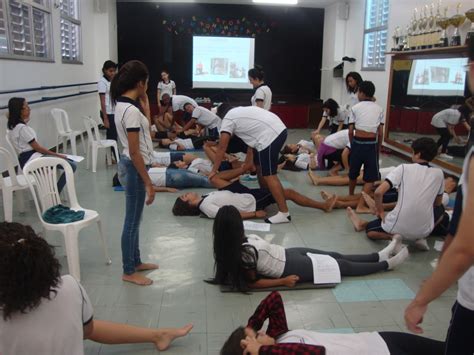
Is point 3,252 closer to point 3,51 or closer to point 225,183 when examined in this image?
point 225,183

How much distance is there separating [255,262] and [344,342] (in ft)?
3.37

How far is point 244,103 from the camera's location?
11148 millimetres

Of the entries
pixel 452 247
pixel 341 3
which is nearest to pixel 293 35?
pixel 341 3

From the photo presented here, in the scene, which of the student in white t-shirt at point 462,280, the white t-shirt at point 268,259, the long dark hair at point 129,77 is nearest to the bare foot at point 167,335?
the white t-shirt at point 268,259

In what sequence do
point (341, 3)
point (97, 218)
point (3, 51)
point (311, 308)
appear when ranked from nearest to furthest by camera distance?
point (311, 308)
point (97, 218)
point (3, 51)
point (341, 3)

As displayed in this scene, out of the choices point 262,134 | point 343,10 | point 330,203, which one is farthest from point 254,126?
point 343,10

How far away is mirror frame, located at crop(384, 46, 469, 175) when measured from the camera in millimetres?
5332

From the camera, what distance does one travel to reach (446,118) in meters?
5.61

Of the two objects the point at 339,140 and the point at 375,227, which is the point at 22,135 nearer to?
the point at 375,227

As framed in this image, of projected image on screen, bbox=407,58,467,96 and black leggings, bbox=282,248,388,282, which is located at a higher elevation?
projected image on screen, bbox=407,58,467,96

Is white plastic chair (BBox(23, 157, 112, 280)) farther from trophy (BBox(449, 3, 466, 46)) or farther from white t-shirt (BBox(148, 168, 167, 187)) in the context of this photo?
trophy (BBox(449, 3, 466, 46))

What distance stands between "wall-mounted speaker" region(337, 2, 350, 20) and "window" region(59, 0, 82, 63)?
5.63 metres

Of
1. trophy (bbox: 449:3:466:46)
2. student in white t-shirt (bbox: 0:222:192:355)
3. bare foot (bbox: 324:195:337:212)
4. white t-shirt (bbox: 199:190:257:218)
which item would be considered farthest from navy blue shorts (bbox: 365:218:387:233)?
trophy (bbox: 449:3:466:46)

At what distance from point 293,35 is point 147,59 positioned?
3.76m
